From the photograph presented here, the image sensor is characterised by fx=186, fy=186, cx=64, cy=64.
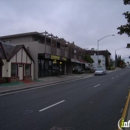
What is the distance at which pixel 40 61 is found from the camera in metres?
29.4

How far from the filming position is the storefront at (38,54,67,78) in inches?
1142

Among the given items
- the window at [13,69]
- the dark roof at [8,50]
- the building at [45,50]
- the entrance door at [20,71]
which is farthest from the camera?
the building at [45,50]

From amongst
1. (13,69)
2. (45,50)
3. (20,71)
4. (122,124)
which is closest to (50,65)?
(45,50)

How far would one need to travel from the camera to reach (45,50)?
27.8 meters

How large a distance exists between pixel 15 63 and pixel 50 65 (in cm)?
1040

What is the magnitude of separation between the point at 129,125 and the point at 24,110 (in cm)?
454

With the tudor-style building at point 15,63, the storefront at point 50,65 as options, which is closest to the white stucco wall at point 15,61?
the tudor-style building at point 15,63

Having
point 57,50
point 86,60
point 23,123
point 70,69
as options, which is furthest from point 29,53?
point 86,60

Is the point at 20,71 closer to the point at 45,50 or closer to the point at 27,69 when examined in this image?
the point at 27,69

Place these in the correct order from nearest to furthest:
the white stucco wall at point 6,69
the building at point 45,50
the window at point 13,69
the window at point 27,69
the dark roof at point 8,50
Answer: the white stucco wall at point 6,69 < the dark roof at point 8,50 < the window at point 13,69 < the window at point 27,69 < the building at point 45,50

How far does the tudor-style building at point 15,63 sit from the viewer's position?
21.3 meters

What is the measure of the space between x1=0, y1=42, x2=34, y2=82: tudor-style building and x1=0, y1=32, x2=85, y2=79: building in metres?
1.65

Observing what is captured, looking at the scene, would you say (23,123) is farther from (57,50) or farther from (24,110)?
(57,50)

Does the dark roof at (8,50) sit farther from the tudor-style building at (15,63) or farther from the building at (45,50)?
the building at (45,50)
